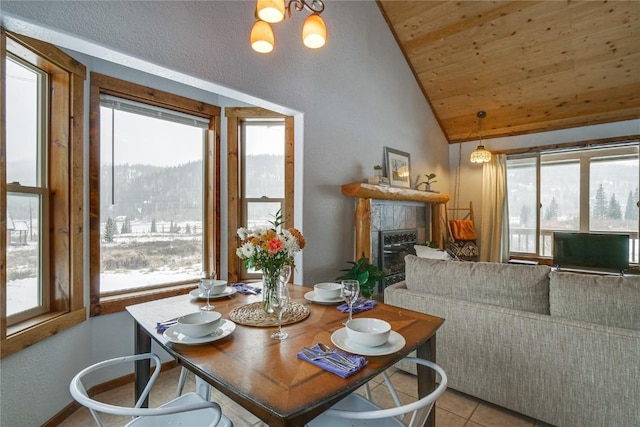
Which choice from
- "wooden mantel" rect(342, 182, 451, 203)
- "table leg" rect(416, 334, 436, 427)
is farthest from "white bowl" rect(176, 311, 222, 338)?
"wooden mantel" rect(342, 182, 451, 203)

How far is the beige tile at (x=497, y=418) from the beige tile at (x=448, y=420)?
71 mm

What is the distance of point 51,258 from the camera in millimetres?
2000

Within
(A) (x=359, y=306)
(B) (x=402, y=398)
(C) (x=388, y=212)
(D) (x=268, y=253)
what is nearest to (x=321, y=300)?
(A) (x=359, y=306)

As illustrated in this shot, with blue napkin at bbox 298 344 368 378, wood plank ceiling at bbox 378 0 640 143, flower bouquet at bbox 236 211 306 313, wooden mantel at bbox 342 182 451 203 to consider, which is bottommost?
blue napkin at bbox 298 344 368 378

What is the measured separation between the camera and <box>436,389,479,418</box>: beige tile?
6.42ft

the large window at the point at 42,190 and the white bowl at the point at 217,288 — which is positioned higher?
the large window at the point at 42,190

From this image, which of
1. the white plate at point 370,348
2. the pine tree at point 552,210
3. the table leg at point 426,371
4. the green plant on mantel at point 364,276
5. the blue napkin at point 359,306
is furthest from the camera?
the pine tree at point 552,210

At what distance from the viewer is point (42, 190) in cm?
195

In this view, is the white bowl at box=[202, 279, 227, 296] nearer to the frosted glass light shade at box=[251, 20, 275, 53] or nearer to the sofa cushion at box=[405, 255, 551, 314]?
the sofa cushion at box=[405, 255, 551, 314]

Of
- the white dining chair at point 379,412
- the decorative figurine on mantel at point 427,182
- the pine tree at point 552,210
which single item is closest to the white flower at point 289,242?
the white dining chair at point 379,412

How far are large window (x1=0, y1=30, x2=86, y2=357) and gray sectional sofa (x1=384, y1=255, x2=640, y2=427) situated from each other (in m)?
2.28

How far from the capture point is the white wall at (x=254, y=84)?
66.6 inches

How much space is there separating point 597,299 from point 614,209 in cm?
415

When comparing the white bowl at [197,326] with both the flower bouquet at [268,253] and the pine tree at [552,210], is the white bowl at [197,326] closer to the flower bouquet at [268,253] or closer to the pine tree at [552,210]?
the flower bouquet at [268,253]
